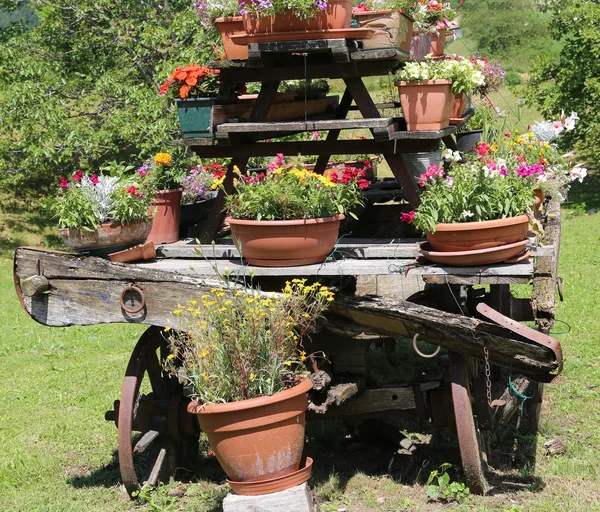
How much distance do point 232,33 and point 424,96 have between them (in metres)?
1.27

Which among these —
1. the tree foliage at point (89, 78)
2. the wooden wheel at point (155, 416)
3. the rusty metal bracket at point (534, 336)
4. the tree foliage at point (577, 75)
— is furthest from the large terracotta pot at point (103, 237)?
the tree foliage at point (577, 75)

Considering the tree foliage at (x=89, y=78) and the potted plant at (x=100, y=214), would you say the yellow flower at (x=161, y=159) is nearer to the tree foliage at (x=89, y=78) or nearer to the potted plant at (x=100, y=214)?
the potted plant at (x=100, y=214)

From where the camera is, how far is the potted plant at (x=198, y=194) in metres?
6.36

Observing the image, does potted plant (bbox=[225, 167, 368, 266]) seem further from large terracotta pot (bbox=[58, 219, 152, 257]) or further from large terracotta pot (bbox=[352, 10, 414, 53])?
large terracotta pot (bbox=[352, 10, 414, 53])

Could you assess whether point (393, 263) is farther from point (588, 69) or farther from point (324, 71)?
point (588, 69)

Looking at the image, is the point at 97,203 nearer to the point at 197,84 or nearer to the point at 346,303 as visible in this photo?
the point at 197,84

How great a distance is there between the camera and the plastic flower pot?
17.3ft

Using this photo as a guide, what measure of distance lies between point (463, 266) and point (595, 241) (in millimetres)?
9886

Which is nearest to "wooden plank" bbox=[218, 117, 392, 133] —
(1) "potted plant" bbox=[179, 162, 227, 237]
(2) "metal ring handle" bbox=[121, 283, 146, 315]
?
(2) "metal ring handle" bbox=[121, 283, 146, 315]

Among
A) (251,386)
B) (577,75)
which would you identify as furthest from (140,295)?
(577,75)

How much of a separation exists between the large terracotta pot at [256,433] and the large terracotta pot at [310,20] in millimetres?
2138

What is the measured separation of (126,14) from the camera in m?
15.1

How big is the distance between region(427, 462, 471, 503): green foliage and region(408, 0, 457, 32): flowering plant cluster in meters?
3.42

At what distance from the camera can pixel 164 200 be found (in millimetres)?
5699
